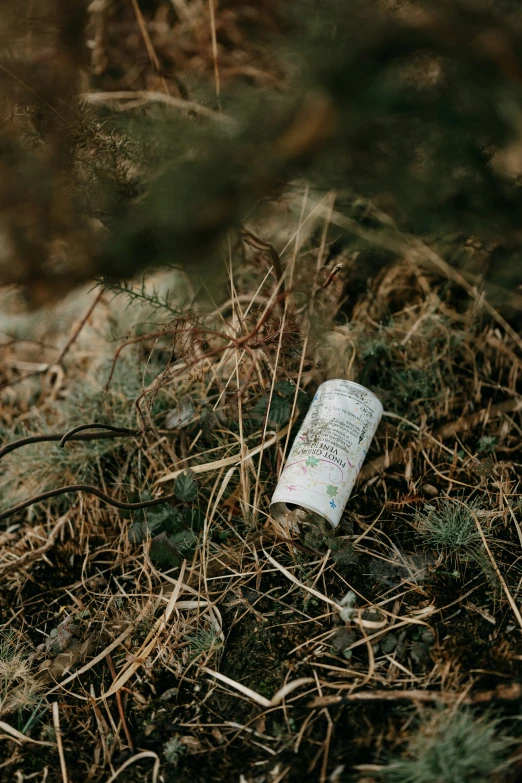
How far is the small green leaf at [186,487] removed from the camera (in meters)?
1.72


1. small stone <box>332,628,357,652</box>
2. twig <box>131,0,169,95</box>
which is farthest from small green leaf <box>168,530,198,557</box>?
twig <box>131,0,169,95</box>

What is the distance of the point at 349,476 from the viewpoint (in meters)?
1.61

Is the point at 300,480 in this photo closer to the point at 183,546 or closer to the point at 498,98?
the point at 183,546

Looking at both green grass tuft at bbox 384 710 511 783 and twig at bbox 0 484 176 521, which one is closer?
green grass tuft at bbox 384 710 511 783

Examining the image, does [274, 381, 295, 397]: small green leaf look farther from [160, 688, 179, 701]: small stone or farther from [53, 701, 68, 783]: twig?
[53, 701, 68, 783]: twig

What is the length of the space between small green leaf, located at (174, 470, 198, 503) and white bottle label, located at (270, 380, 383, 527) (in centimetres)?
23

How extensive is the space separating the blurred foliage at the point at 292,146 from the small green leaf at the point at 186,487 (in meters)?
0.63

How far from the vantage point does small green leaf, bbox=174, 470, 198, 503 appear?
1.72m

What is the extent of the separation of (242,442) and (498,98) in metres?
1.06

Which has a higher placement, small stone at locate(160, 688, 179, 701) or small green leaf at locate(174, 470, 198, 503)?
small green leaf at locate(174, 470, 198, 503)

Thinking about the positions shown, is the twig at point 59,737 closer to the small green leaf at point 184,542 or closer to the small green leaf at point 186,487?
the small green leaf at point 184,542

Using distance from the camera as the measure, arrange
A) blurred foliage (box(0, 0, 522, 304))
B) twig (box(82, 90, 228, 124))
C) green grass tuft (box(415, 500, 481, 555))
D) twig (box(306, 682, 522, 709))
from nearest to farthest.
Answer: blurred foliage (box(0, 0, 522, 304)), twig (box(306, 682, 522, 709)), green grass tuft (box(415, 500, 481, 555)), twig (box(82, 90, 228, 124))

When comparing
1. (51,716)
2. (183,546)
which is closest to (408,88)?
(183,546)

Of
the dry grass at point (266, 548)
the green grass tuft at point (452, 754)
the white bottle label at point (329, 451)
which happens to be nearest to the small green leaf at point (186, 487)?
the dry grass at point (266, 548)
